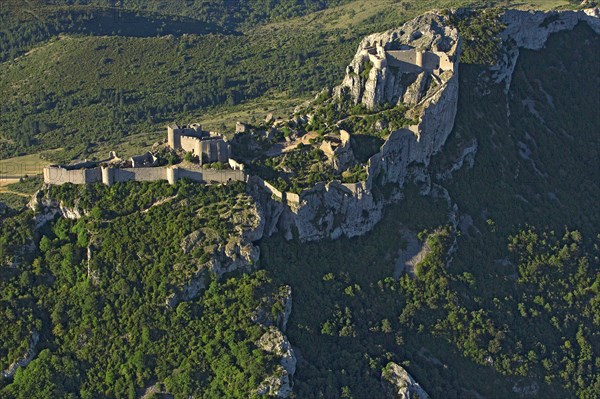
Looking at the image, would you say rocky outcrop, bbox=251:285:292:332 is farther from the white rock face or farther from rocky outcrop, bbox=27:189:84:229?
rocky outcrop, bbox=27:189:84:229

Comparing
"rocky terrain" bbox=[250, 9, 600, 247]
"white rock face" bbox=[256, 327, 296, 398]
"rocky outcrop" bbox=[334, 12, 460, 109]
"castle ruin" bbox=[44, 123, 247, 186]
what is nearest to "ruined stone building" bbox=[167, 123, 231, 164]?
"castle ruin" bbox=[44, 123, 247, 186]

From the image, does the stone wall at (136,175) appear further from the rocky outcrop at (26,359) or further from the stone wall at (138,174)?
the rocky outcrop at (26,359)

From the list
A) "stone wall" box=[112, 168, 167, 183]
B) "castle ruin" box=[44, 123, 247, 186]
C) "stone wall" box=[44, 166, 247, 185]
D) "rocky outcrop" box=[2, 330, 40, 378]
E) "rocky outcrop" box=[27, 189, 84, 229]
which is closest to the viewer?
"rocky outcrop" box=[2, 330, 40, 378]

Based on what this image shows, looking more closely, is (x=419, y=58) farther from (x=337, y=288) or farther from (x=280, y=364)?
(x=280, y=364)

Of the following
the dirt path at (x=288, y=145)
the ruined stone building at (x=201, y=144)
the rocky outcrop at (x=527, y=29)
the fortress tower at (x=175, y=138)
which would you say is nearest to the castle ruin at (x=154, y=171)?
the ruined stone building at (x=201, y=144)

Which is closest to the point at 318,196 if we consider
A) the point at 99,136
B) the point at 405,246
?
the point at 405,246

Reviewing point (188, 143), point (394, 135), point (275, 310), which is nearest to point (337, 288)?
point (275, 310)
